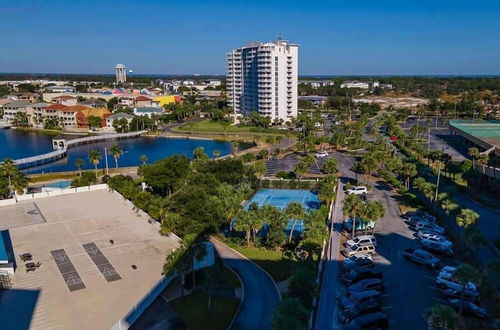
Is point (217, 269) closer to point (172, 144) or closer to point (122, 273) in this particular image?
point (122, 273)

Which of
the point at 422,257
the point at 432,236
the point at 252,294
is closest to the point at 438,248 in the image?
the point at 432,236

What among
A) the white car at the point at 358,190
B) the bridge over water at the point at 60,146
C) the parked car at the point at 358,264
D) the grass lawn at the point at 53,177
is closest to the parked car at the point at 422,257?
the parked car at the point at 358,264

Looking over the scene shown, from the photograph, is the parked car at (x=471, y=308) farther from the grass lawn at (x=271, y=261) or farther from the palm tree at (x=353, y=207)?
the palm tree at (x=353, y=207)

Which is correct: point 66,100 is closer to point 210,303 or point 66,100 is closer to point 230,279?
point 230,279

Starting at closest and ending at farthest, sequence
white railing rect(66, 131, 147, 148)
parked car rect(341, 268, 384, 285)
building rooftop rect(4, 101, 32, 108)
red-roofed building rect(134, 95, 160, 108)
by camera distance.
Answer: parked car rect(341, 268, 384, 285) → white railing rect(66, 131, 147, 148) → building rooftop rect(4, 101, 32, 108) → red-roofed building rect(134, 95, 160, 108)

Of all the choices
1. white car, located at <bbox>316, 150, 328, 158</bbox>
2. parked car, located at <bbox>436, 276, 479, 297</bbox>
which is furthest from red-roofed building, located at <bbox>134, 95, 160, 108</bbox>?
parked car, located at <bbox>436, 276, 479, 297</bbox>

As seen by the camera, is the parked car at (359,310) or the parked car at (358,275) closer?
the parked car at (359,310)

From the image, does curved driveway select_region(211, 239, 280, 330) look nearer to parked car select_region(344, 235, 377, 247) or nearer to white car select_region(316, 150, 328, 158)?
parked car select_region(344, 235, 377, 247)
